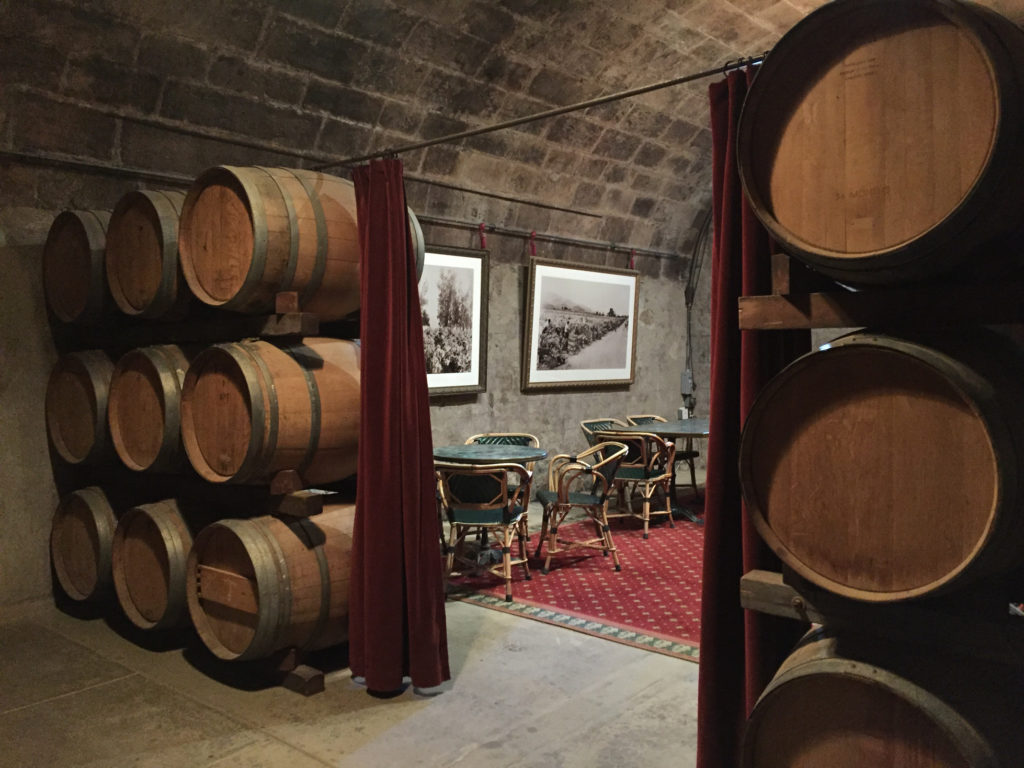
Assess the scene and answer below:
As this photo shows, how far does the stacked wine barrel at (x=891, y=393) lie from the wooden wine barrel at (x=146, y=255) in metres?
3.00

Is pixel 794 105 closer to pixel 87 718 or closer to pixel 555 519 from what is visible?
pixel 87 718

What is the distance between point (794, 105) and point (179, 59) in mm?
4262

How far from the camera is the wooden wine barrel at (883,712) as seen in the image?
145cm

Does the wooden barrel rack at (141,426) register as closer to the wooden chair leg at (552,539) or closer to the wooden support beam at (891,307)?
the wooden chair leg at (552,539)

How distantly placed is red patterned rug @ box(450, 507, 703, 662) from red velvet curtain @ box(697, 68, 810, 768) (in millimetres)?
1778

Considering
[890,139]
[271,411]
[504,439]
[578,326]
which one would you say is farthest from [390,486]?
[578,326]

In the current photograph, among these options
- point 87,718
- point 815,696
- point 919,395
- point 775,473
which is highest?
point 919,395

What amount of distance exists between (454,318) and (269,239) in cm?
362

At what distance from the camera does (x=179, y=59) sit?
4852 mm

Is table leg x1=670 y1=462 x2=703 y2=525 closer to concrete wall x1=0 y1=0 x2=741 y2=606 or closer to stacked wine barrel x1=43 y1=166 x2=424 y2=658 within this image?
concrete wall x1=0 y1=0 x2=741 y2=606

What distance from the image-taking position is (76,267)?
14.4ft

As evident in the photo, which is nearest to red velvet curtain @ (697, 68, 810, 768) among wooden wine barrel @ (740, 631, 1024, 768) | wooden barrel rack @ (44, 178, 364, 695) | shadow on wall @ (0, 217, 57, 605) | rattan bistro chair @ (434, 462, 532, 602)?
wooden wine barrel @ (740, 631, 1024, 768)

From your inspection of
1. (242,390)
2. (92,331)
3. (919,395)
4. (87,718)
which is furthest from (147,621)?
(919,395)

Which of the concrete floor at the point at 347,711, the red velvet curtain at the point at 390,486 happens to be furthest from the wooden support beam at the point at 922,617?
the red velvet curtain at the point at 390,486
